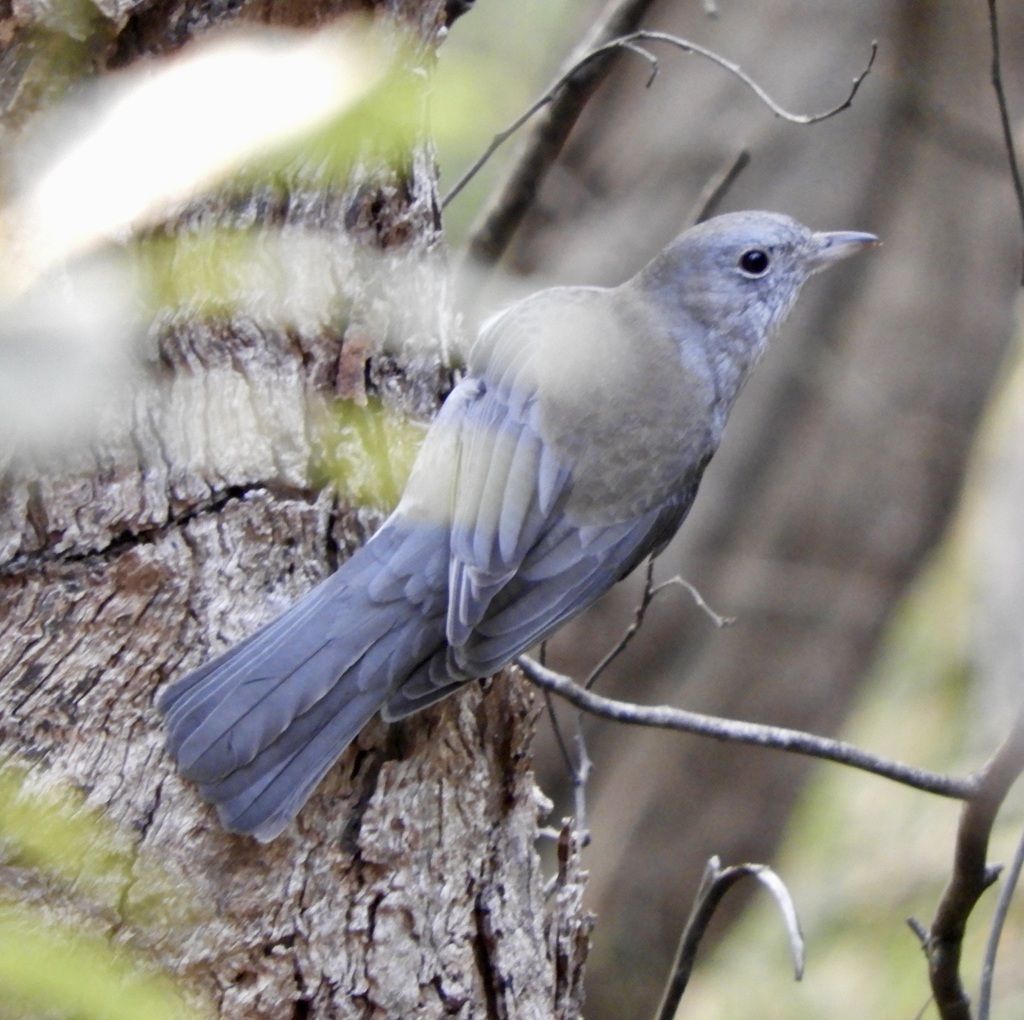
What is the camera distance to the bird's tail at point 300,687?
189cm

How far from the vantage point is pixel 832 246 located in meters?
3.06

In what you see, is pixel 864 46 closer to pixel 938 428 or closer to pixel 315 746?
pixel 938 428

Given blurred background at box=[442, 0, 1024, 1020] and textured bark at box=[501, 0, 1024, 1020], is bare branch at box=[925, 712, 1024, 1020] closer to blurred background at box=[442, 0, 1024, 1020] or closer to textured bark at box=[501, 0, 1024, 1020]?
blurred background at box=[442, 0, 1024, 1020]

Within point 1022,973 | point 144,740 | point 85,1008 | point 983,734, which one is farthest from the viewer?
point 983,734

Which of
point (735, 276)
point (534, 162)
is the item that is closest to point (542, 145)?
point (534, 162)

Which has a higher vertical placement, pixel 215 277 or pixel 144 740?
pixel 215 277

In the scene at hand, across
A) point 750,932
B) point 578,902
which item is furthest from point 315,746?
point 750,932

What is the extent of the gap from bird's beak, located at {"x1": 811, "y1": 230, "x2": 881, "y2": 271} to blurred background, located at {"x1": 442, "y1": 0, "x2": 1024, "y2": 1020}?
5.92 feet

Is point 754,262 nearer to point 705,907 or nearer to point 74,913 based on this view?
point 705,907

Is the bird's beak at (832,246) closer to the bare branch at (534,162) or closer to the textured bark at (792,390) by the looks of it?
the bare branch at (534,162)

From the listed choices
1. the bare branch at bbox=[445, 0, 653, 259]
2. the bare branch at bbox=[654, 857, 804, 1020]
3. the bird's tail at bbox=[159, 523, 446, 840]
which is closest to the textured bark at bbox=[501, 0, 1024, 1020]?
the bare branch at bbox=[445, 0, 653, 259]

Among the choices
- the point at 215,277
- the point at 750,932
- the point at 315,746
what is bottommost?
the point at 750,932

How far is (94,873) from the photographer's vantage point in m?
1.57

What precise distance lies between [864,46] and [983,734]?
2792 millimetres
